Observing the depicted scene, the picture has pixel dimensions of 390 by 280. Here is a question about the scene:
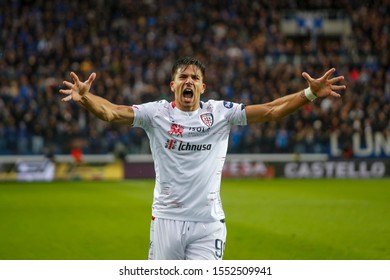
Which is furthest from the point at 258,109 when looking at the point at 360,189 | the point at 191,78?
the point at 360,189

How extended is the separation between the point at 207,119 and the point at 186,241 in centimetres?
107

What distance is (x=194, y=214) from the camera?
5684 mm

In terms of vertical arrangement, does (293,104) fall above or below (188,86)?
below

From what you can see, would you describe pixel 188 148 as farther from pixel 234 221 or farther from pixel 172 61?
pixel 172 61

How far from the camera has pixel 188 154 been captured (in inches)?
227

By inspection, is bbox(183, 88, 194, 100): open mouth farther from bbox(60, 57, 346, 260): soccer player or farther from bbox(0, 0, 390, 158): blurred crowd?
bbox(0, 0, 390, 158): blurred crowd

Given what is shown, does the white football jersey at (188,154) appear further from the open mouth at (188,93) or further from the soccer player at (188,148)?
the open mouth at (188,93)

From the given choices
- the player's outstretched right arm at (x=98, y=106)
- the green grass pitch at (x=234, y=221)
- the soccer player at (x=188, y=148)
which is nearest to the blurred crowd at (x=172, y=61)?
the green grass pitch at (x=234, y=221)

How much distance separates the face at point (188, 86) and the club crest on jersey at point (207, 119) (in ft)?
0.41

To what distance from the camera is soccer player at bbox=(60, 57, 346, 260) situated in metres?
5.68

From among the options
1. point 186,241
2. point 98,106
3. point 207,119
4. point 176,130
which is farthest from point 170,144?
point 186,241

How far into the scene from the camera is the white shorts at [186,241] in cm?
565
